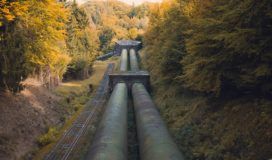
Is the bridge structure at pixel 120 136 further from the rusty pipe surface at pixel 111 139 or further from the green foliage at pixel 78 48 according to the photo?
the green foliage at pixel 78 48

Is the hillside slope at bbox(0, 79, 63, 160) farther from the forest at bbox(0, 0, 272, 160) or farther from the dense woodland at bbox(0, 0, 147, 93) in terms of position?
the forest at bbox(0, 0, 272, 160)

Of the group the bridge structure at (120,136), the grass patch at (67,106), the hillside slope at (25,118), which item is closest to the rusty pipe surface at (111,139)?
the bridge structure at (120,136)

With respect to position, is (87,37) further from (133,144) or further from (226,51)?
(226,51)

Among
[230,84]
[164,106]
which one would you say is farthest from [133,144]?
[230,84]

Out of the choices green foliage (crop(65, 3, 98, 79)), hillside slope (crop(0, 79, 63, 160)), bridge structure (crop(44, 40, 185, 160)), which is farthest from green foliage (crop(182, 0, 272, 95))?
green foliage (crop(65, 3, 98, 79))

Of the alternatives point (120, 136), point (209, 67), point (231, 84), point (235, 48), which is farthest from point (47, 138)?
point (235, 48)

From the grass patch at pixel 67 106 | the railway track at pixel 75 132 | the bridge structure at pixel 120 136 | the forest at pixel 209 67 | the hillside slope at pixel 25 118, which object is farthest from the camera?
the grass patch at pixel 67 106

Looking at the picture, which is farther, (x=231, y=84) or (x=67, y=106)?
(x=67, y=106)

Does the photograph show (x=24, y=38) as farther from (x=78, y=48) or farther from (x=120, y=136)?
(x=78, y=48)
